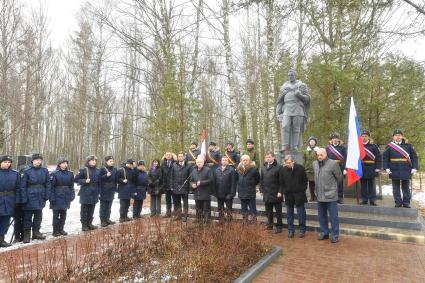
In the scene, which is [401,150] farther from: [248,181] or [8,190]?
[8,190]

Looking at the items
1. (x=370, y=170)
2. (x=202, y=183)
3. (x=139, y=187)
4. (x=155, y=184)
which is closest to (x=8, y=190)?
(x=139, y=187)

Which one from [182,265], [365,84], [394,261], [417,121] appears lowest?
[394,261]

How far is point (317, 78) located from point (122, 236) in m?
9.43

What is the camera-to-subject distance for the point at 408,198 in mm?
8117

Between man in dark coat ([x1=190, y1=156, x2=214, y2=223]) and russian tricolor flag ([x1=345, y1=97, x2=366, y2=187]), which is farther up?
russian tricolor flag ([x1=345, y1=97, x2=366, y2=187])

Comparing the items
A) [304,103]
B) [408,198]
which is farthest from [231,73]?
[408,198]

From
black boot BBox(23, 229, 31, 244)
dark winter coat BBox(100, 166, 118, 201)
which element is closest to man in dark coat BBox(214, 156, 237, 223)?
dark winter coat BBox(100, 166, 118, 201)

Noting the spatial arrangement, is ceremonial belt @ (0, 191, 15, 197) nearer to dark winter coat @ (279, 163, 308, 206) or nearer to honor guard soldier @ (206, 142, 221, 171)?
honor guard soldier @ (206, 142, 221, 171)

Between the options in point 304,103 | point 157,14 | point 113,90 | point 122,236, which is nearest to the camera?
point 122,236

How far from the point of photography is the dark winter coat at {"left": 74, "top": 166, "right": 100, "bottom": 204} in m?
8.44

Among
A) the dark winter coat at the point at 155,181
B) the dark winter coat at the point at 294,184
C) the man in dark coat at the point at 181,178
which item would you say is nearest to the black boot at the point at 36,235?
the dark winter coat at the point at 155,181

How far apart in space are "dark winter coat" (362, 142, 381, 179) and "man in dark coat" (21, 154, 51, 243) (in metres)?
7.94

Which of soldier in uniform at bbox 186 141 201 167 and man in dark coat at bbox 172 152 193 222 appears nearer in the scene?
man in dark coat at bbox 172 152 193 222

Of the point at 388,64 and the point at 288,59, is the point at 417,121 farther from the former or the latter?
the point at 288,59
